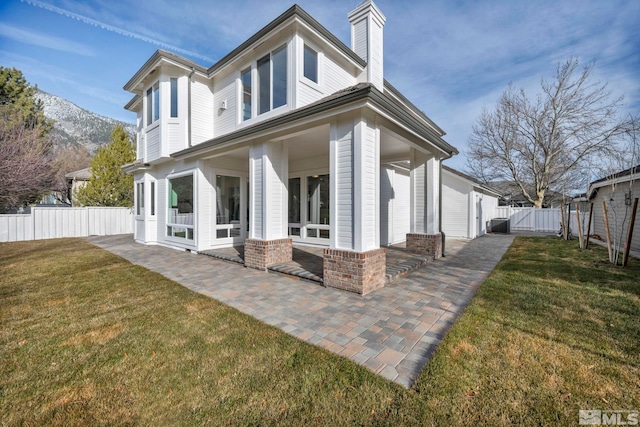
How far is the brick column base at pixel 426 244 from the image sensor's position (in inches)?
309

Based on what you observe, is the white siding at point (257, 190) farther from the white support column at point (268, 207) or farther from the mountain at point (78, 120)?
the mountain at point (78, 120)

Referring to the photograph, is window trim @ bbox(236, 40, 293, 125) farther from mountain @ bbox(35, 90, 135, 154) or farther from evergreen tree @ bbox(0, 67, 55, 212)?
mountain @ bbox(35, 90, 135, 154)

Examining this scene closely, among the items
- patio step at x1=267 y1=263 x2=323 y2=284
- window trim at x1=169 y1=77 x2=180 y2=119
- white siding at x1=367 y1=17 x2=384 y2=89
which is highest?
white siding at x1=367 y1=17 x2=384 y2=89

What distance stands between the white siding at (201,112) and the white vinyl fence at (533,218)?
19635 mm

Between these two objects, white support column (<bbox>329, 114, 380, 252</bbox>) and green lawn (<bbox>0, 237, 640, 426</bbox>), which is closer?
green lawn (<bbox>0, 237, 640, 426</bbox>)

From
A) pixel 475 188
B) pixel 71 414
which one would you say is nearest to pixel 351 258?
pixel 71 414

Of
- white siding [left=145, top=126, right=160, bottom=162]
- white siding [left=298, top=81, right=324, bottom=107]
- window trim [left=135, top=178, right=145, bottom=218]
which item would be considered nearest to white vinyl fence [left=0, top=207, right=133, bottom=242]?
window trim [left=135, top=178, right=145, bottom=218]

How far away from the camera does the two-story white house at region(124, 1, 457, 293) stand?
5.06 m

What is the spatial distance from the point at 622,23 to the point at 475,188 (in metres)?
8.54

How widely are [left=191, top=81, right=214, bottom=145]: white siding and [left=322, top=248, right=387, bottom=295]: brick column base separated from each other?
723 centimetres

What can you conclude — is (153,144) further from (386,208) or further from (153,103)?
(386,208)

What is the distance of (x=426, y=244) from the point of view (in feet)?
26.0

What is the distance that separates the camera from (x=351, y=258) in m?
4.91

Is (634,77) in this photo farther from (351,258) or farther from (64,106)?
(64,106)
